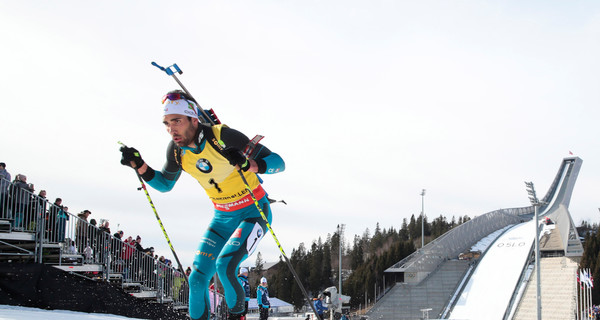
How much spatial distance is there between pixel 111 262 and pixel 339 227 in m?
25.7

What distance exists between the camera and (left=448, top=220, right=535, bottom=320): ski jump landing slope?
3370cm

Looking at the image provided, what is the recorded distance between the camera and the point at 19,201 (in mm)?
11414

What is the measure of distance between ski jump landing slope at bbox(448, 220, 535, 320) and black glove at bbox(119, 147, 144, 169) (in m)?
29.5

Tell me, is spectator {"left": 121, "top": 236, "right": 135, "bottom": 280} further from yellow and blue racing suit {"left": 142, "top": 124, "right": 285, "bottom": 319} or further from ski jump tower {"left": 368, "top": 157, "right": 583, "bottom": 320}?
ski jump tower {"left": 368, "top": 157, "right": 583, "bottom": 320}

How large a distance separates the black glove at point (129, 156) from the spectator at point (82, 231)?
7.08 meters

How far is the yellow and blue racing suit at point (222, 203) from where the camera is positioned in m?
6.07

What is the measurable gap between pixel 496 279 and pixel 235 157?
37.6 metres

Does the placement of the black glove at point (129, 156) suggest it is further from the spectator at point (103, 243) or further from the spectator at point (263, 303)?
the spectator at point (103, 243)

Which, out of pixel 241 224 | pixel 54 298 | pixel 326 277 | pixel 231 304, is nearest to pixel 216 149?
pixel 241 224

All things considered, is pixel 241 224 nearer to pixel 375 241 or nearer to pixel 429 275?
pixel 429 275

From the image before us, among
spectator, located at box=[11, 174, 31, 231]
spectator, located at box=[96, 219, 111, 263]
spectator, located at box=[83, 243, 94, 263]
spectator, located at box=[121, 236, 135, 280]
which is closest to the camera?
spectator, located at box=[11, 174, 31, 231]

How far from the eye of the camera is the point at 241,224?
643 centimetres

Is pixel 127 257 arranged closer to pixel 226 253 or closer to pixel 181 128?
pixel 226 253

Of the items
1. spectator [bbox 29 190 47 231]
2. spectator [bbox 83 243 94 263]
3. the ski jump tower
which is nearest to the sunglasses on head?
spectator [bbox 29 190 47 231]
